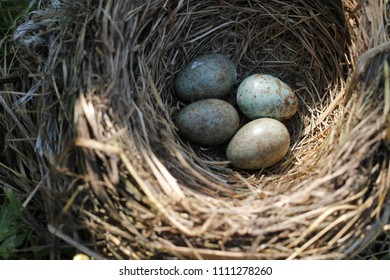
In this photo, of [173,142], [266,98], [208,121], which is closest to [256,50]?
[266,98]

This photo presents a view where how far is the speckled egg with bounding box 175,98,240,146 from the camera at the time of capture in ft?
7.84

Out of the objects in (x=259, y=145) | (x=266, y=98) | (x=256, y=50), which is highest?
(x=256, y=50)

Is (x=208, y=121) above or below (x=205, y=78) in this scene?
below

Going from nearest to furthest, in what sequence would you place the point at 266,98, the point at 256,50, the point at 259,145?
the point at 259,145, the point at 266,98, the point at 256,50

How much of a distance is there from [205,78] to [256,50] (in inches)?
16.2

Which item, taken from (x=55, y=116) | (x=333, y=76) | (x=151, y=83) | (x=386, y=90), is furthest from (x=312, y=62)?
(x=55, y=116)

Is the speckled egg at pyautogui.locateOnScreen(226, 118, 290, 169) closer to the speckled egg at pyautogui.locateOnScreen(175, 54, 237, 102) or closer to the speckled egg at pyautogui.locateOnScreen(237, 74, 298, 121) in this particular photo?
the speckled egg at pyautogui.locateOnScreen(237, 74, 298, 121)

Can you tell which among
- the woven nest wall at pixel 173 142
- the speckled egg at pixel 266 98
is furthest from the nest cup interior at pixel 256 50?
the speckled egg at pixel 266 98

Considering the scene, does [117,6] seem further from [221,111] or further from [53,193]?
[53,193]

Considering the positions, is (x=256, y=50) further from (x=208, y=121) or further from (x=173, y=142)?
(x=173, y=142)

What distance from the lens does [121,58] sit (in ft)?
6.95

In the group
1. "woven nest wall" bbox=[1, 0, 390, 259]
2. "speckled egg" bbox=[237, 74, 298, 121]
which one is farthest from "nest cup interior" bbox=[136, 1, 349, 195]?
"speckled egg" bbox=[237, 74, 298, 121]

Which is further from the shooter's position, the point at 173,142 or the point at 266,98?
the point at 266,98

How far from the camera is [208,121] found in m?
2.39
